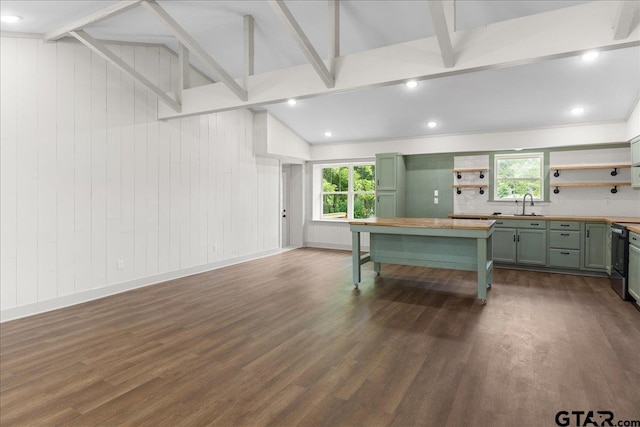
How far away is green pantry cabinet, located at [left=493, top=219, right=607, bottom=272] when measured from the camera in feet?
18.0

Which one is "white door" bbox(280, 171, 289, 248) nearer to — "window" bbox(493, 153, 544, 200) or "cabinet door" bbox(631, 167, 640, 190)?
"window" bbox(493, 153, 544, 200)

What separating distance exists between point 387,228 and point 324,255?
10.3 ft

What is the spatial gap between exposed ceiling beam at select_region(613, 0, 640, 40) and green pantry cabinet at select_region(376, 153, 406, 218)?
4665 millimetres

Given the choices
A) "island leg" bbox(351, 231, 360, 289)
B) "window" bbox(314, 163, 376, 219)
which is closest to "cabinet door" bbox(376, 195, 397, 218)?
"window" bbox(314, 163, 376, 219)

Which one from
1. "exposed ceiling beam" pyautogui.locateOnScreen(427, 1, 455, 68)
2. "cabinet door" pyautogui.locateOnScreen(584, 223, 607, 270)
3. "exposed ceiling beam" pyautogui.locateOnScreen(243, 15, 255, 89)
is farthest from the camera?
"cabinet door" pyautogui.locateOnScreen(584, 223, 607, 270)

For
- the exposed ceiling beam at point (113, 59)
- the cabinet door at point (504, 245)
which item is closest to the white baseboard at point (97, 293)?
the exposed ceiling beam at point (113, 59)

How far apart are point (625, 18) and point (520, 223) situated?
13.3 feet

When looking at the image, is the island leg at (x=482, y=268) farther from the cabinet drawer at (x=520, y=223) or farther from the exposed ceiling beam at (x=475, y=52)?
the cabinet drawer at (x=520, y=223)

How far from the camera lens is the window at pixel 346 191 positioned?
828cm

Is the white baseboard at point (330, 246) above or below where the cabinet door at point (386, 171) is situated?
below

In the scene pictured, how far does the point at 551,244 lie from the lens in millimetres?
5789

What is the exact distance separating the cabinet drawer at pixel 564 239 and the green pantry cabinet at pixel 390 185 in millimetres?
2690

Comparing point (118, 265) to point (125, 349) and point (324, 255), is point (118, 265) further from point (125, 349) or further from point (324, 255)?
point (324, 255)

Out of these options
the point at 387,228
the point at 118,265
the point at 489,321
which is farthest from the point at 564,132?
the point at 118,265
